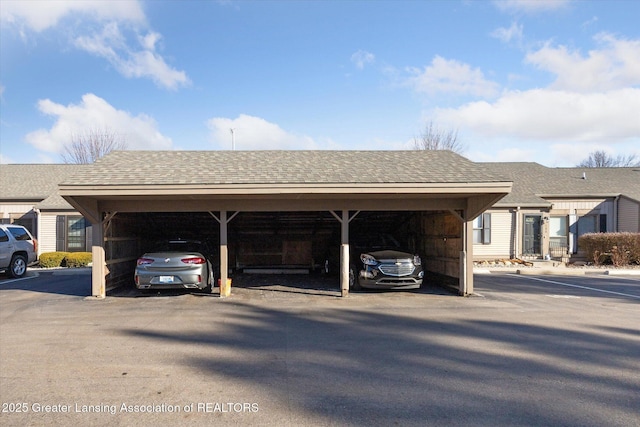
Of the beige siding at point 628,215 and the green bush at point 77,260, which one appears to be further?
the beige siding at point 628,215

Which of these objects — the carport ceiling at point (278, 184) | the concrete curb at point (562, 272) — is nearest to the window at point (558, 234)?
the concrete curb at point (562, 272)

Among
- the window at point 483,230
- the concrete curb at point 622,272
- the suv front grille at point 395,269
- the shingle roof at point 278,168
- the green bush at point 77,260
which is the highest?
the shingle roof at point 278,168

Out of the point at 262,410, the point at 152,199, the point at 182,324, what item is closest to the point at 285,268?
the point at 152,199

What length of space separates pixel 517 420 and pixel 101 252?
32.0 feet

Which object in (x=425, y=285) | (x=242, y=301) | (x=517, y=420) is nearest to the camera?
(x=517, y=420)

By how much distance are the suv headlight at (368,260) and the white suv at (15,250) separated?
11376 millimetres

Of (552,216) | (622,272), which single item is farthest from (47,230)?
(622,272)

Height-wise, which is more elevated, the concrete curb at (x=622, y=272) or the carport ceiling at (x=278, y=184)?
the carport ceiling at (x=278, y=184)

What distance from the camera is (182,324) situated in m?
7.79

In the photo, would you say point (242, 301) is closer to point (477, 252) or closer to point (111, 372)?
point (111, 372)

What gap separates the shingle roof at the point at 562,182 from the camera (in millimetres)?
20906

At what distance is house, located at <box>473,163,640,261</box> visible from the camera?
20.1m

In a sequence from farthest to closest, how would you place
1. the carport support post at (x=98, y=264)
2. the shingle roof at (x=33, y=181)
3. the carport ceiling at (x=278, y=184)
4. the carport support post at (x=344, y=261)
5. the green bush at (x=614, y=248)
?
the shingle roof at (x=33, y=181) < the green bush at (x=614, y=248) < the carport support post at (x=344, y=261) < the carport support post at (x=98, y=264) < the carport ceiling at (x=278, y=184)

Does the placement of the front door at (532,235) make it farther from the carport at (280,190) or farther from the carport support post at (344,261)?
the carport support post at (344,261)
